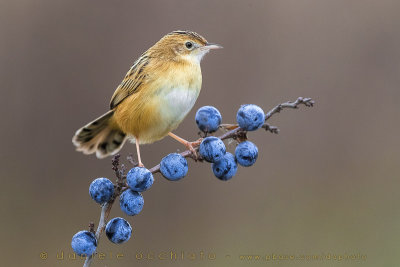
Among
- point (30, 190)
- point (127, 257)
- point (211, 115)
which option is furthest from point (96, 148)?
point (30, 190)

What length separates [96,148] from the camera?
510cm

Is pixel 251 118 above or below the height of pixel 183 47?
below

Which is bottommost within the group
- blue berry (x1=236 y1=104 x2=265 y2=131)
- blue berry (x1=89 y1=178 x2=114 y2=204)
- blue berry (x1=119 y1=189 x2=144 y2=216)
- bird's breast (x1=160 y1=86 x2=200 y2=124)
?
A: blue berry (x1=119 y1=189 x2=144 y2=216)

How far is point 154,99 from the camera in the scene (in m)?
4.67

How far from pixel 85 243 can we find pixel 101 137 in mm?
2124

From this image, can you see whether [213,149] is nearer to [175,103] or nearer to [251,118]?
[251,118]

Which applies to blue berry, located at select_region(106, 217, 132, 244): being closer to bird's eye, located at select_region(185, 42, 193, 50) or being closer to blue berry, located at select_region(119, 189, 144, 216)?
blue berry, located at select_region(119, 189, 144, 216)

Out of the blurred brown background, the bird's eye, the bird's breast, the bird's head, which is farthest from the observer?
the blurred brown background

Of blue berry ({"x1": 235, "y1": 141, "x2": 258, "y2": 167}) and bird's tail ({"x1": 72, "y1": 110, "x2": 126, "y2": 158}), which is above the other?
bird's tail ({"x1": 72, "y1": 110, "x2": 126, "y2": 158})

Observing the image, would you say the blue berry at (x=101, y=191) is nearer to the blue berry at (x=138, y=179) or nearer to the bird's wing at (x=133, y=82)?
the blue berry at (x=138, y=179)

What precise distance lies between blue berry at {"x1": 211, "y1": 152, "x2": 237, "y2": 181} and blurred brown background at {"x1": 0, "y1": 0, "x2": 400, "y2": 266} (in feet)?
11.6

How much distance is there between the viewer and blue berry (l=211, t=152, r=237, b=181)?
12.1 feet

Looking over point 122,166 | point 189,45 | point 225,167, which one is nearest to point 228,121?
point 189,45

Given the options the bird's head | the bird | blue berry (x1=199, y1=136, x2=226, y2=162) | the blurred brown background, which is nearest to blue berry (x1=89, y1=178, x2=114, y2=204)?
blue berry (x1=199, y1=136, x2=226, y2=162)
